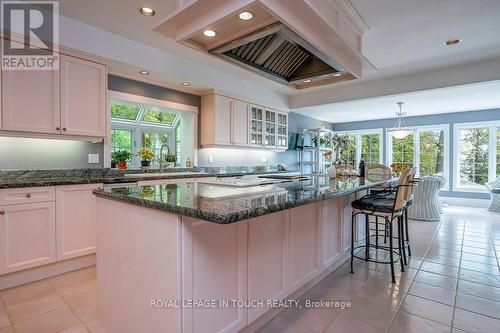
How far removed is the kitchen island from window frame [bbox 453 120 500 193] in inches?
270

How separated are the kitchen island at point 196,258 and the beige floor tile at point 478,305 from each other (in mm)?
1319

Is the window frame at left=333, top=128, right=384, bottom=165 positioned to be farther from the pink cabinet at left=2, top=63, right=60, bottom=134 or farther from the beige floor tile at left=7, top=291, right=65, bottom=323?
the beige floor tile at left=7, top=291, right=65, bottom=323

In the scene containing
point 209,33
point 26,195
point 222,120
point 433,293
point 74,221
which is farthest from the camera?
point 222,120

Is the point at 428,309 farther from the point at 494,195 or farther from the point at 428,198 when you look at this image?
the point at 494,195

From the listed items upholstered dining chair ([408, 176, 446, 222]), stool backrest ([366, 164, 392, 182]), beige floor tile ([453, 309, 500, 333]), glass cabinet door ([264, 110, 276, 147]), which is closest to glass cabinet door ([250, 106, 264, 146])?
glass cabinet door ([264, 110, 276, 147])

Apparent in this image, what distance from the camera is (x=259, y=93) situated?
493cm

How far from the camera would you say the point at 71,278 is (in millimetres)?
2484

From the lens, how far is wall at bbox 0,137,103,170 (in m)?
2.61

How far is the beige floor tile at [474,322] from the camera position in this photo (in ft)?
5.54

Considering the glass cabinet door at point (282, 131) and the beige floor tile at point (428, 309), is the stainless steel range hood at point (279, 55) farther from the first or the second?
the glass cabinet door at point (282, 131)

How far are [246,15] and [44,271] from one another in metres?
2.90

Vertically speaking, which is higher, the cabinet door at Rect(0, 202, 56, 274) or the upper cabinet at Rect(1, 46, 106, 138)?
the upper cabinet at Rect(1, 46, 106, 138)

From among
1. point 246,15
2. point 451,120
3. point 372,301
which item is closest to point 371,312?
point 372,301

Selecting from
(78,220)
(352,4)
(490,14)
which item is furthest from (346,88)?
(78,220)
